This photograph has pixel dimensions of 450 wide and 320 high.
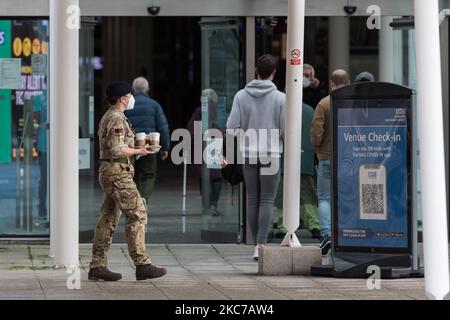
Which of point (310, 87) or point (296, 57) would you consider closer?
point (296, 57)

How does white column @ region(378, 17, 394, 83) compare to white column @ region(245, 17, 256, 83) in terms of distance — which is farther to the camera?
white column @ region(378, 17, 394, 83)

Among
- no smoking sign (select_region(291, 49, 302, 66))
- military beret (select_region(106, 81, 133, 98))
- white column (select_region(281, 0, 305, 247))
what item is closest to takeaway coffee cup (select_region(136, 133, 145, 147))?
military beret (select_region(106, 81, 133, 98))

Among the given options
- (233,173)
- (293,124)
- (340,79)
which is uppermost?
(340,79)

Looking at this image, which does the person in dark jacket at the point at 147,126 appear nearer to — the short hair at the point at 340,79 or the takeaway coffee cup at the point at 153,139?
the short hair at the point at 340,79

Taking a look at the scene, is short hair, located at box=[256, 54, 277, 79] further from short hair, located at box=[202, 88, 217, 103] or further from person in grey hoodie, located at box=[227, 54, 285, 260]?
→ short hair, located at box=[202, 88, 217, 103]

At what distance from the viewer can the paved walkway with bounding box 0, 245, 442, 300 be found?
9.61 meters

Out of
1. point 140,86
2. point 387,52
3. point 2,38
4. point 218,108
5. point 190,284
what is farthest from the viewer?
point 387,52

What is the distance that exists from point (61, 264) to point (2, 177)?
3.13 m

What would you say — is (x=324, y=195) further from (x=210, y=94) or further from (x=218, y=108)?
(x=210, y=94)

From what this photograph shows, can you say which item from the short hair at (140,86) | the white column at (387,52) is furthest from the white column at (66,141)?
the white column at (387,52)

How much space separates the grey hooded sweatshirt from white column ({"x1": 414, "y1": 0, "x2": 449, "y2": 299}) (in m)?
3.42

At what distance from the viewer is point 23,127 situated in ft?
46.0

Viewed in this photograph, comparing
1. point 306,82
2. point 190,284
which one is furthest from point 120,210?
point 306,82

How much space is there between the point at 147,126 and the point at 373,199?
12.7 ft
